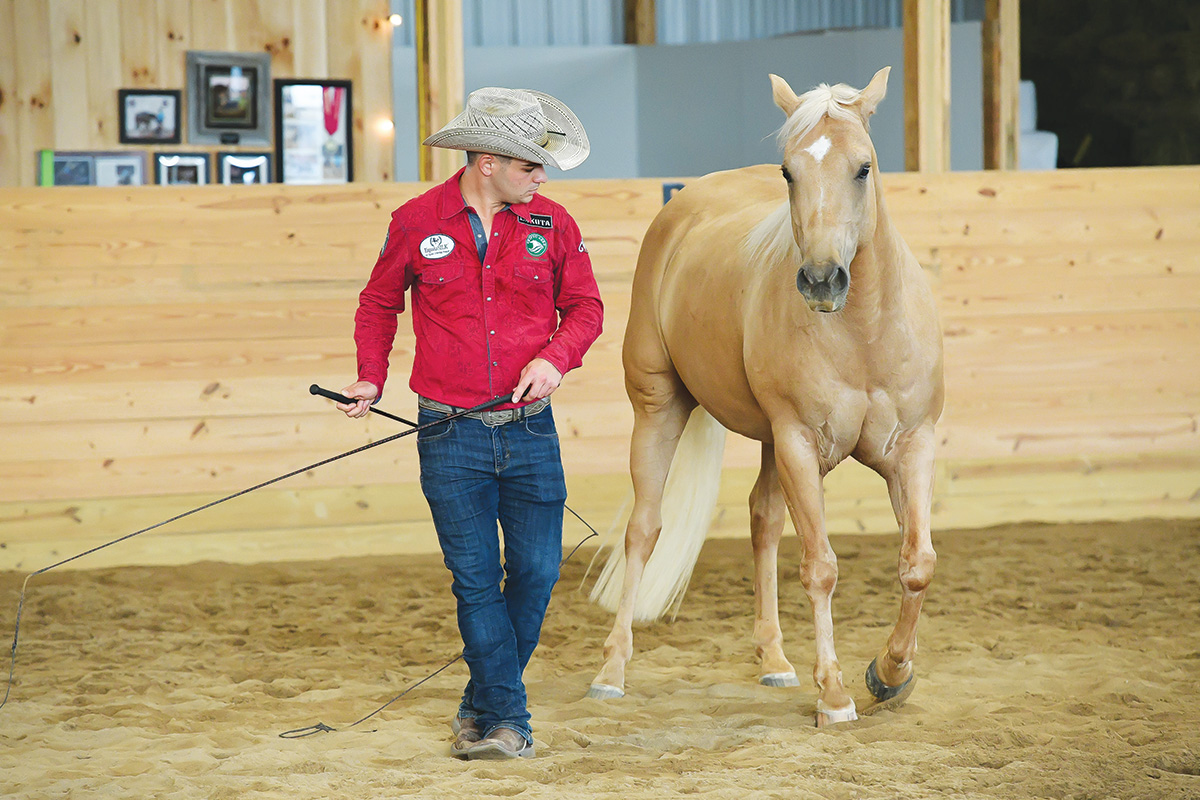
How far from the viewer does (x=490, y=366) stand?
8.32 feet

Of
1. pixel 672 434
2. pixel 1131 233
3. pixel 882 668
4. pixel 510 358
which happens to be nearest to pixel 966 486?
pixel 1131 233

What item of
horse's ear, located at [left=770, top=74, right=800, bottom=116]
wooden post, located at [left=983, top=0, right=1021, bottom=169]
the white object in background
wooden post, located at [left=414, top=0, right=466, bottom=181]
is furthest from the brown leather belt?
the white object in background

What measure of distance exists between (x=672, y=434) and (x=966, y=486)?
2075 mm

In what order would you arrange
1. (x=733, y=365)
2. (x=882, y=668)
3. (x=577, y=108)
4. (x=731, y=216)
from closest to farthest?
(x=882, y=668), (x=733, y=365), (x=731, y=216), (x=577, y=108)

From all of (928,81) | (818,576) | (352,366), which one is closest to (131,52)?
(352,366)

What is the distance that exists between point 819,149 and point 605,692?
1.52m

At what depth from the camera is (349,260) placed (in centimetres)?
467

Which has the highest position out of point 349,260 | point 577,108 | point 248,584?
point 577,108

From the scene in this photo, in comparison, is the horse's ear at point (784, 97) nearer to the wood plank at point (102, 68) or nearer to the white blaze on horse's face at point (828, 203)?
the white blaze on horse's face at point (828, 203)

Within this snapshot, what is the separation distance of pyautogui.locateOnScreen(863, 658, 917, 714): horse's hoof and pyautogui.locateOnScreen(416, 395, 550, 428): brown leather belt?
1.05m

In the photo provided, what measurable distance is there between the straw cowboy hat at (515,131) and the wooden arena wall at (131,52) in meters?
4.02

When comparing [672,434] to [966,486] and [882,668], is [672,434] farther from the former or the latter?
[966,486]

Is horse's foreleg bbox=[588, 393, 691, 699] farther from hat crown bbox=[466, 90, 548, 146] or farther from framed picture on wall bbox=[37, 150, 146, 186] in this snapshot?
framed picture on wall bbox=[37, 150, 146, 186]

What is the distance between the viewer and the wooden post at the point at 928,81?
4.97 meters
